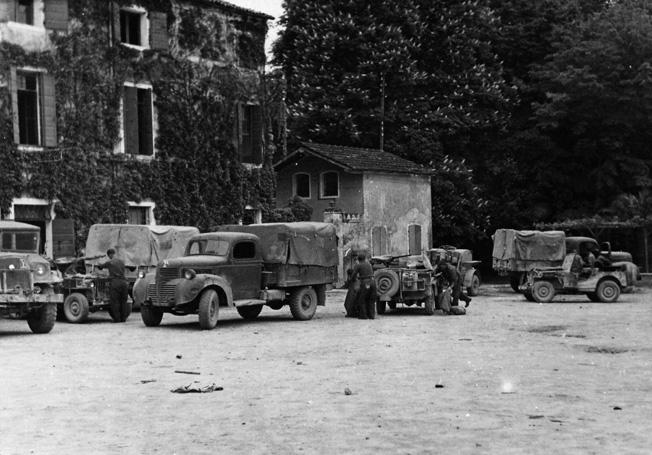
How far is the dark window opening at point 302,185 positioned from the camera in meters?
46.5

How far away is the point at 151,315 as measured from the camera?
2197 centimetres

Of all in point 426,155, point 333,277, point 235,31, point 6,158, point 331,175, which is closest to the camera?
point 333,277

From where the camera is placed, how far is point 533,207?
50.1m

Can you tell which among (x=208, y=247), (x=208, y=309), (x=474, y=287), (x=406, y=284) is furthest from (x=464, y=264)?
(x=208, y=309)

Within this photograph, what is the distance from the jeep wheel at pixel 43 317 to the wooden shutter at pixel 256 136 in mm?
18076

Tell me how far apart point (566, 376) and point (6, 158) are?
68.4 ft

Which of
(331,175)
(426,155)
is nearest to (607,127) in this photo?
(426,155)

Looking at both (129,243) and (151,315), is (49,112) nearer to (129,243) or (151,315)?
(129,243)

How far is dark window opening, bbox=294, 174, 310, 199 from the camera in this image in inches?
1831

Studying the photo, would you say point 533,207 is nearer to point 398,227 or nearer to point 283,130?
point 398,227

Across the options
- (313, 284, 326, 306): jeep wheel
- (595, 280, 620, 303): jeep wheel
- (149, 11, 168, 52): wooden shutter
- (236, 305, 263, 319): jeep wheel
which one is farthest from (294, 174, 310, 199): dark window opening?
(236, 305, 263, 319): jeep wheel

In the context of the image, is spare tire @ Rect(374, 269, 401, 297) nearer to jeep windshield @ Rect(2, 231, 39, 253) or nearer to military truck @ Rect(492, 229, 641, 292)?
jeep windshield @ Rect(2, 231, 39, 253)

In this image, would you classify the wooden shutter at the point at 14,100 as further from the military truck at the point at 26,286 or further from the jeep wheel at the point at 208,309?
the jeep wheel at the point at 208,309

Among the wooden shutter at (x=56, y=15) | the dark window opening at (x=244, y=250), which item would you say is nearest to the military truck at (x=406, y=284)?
the dark window opening at (x=244, y=250)
